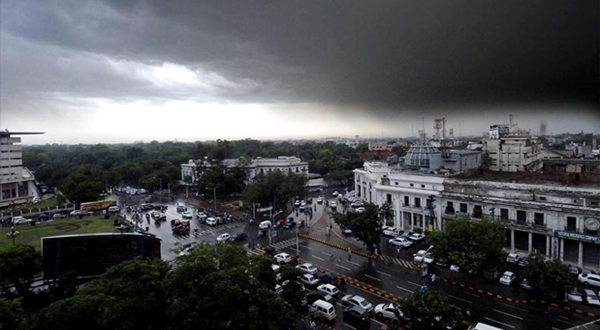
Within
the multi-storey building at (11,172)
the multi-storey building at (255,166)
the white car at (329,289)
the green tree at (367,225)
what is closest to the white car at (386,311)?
the white car at (329,289)

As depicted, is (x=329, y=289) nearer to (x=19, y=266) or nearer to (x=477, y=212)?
(x=477, y=212)

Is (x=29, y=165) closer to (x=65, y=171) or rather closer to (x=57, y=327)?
(x=65, y=171)

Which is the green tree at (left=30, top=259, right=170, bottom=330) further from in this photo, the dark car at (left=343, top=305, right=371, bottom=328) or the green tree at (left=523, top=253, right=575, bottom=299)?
the green tree at (left=523, top=253, right=575, bottom=299)

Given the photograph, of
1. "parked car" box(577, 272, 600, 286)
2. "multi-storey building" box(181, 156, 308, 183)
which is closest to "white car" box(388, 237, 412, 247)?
"parked car" box(577, 272, 600, 286)

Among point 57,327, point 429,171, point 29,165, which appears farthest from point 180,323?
point 29,165

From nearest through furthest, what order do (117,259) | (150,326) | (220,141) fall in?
(150,326), (117,259), (220,141)

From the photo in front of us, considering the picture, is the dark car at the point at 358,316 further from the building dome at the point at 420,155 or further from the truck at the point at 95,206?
the truck at the point at 95,206
